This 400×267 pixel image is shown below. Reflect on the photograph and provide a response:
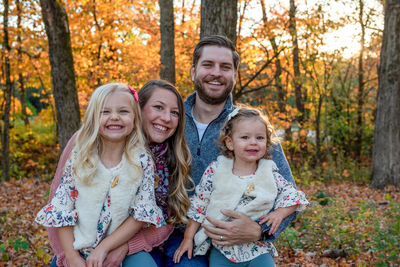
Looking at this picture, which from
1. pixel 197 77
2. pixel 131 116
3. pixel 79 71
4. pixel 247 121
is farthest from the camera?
pixel 79 71

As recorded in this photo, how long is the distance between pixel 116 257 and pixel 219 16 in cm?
353

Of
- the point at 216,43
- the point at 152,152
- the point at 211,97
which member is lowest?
the point at 152,152

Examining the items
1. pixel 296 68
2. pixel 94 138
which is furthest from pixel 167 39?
pixel 94 138

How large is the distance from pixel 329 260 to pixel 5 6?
9773mm

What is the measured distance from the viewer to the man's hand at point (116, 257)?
94.3 inches

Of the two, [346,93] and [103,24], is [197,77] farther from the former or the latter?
[346,93]

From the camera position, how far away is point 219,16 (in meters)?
4.84

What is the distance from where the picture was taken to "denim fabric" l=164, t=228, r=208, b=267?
8.73 ft

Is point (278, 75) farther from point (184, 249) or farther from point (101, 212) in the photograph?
point (101, 212)

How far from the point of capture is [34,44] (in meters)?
10.8

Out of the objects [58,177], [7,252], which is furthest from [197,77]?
[7,252]

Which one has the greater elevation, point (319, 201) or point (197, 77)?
point (197, 77)

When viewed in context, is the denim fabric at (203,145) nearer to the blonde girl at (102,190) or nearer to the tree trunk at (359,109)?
the blonde girl at (102,190)

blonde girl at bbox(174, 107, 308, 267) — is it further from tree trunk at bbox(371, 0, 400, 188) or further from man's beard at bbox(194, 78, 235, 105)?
tree trunk at bbox(371, 0, 400, 188)
